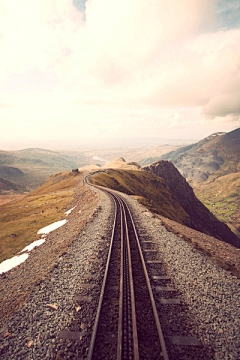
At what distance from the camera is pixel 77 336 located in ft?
24.7

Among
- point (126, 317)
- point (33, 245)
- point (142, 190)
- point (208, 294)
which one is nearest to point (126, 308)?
point (126, 317)

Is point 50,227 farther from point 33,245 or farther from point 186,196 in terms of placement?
point 186,196

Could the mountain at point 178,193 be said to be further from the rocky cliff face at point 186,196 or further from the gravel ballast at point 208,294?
the gravel ballast at point 208,294

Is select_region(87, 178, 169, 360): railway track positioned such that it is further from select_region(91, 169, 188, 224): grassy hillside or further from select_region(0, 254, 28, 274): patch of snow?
select_region(91, 169, 188, 224): grassy hillside

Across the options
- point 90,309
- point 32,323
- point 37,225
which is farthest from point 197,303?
point 37,225

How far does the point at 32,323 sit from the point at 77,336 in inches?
110

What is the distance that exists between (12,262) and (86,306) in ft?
54.2

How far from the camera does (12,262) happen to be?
20000 mm

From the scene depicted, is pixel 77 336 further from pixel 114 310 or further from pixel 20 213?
pixel 20 213

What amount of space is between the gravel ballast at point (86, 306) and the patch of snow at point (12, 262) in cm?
901

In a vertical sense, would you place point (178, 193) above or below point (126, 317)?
below

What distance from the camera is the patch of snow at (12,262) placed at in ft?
61.9

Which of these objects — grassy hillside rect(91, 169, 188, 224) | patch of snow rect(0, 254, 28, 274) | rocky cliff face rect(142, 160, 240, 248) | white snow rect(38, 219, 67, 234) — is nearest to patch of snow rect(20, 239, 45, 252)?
patch of snow rect(0, 254, 28, 274)

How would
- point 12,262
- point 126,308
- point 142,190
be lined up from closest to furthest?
point 126,308, point 12,262, point 142,190
